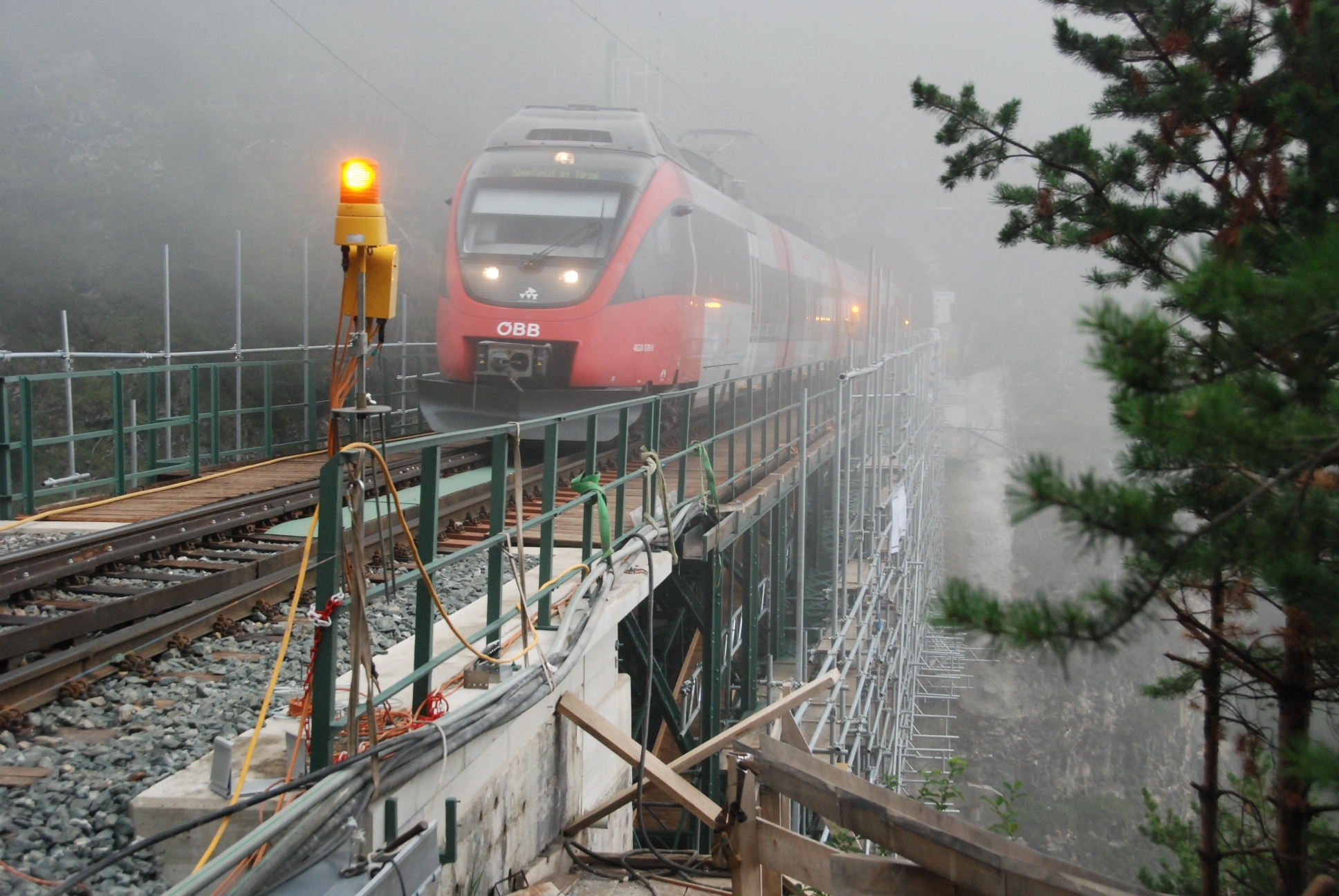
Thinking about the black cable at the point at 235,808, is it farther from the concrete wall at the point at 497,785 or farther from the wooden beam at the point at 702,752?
the wooden beam at the point at 702,752

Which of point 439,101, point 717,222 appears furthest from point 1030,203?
point 439,101

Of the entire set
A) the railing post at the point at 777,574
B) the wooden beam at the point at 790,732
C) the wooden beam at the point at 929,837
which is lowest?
the railing post at the point at 777,574

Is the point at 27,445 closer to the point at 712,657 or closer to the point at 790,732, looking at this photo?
the point at 712,657

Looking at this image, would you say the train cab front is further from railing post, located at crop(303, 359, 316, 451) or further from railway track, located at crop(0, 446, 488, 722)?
railway track, located at crop(0, 446, 488, 722)

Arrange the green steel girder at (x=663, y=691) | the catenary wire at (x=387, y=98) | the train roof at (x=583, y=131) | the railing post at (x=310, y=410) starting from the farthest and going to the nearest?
the catenary wire at (x=387, y=98) → the railing post at (x=310, y=410) → the train roof at (x=583, y=131) → the green steel girder at (x=663, y=691)

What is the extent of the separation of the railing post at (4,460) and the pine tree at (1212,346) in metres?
5.85

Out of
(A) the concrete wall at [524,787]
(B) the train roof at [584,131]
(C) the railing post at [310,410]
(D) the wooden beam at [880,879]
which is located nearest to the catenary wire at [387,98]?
(C) the railing post at [310,410]

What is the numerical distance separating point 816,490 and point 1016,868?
1234 cm

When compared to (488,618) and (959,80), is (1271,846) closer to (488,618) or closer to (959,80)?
(488,618)

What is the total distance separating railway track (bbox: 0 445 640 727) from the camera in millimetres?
4348

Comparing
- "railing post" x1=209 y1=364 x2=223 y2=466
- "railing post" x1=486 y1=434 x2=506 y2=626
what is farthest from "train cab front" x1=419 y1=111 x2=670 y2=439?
"railing post" x1=486 y1=434 x2=506 y2=626

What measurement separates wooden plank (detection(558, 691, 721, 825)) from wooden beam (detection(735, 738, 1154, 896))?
706 mm

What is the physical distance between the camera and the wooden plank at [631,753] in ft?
14.9

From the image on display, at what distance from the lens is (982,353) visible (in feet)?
173
